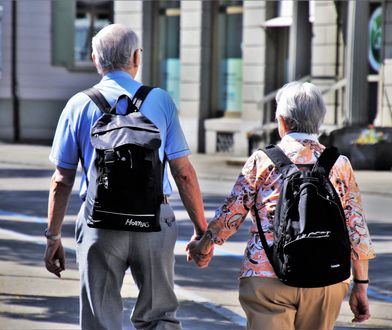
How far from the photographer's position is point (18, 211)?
593 inches

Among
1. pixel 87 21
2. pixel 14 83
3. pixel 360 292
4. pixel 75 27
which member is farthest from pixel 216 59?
pixel 360 292

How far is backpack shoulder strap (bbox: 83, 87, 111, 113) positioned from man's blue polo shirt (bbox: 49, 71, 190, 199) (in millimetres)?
17

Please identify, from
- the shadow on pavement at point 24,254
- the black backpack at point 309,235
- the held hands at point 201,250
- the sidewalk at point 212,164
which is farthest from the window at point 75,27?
the black backpack at point 309,235

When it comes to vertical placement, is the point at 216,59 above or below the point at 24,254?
above

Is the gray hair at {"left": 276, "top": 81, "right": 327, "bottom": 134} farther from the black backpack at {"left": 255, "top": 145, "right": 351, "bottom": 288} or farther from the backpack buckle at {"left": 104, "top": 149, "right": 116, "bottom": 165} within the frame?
the backpack buckle at {"left": 104, "top": 149, "right": 116, "bottom": 165}

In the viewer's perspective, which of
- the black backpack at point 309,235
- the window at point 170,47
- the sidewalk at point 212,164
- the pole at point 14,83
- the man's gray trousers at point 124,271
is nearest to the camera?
the black backpack at point 309,235

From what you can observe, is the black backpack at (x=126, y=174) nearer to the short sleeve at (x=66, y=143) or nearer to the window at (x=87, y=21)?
the short sleeve at (x=66, y=143)

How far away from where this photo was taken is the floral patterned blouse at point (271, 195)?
469 centimetres

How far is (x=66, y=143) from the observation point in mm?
5141

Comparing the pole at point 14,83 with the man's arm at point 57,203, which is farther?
the pole at point 14,83

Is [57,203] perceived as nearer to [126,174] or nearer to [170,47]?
[126,174]

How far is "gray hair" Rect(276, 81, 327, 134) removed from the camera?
473 cm

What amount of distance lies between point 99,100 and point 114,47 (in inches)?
9.3

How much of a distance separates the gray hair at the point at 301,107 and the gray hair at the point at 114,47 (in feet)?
2.34
